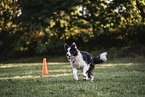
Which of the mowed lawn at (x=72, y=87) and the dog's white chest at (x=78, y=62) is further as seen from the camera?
the dog's white chest at (x=78, y=62)

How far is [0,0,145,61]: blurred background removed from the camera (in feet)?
61.5

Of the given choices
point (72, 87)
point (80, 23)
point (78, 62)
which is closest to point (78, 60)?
point (78, 62)

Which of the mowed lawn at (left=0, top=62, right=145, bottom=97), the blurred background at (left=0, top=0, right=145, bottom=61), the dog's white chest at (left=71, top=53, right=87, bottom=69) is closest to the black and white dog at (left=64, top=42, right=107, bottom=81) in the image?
the dog's white chest at (left=71, top=53, right=87, bottom=69)

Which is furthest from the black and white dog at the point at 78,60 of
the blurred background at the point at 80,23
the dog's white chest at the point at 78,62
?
the blurred background at the point at 80,23

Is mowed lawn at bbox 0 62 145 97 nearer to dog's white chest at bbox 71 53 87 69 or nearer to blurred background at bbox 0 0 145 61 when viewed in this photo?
dog's white chest at bbox 71 53 87 69

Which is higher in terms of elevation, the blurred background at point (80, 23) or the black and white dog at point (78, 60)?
the blurred background at point (80, 23)

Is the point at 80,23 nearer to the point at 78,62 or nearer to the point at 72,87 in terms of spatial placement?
the point at 78,62

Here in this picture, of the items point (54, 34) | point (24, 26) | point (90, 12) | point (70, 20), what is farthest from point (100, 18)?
point (24, 26)

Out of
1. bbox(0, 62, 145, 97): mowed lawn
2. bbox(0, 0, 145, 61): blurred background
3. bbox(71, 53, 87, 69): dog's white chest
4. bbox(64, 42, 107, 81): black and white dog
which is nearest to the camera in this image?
bbox(0, 62, 145, 97): mowed lawn

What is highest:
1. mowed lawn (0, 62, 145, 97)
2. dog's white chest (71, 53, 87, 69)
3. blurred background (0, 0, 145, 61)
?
blurred background (0, 0, 145, 61)

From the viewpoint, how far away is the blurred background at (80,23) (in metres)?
18.7

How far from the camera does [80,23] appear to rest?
20109 mm

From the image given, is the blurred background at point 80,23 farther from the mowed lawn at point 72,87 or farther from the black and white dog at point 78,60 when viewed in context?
the mowed lawn at point 72,87

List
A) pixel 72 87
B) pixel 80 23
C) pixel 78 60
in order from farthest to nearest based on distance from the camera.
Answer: pixel 80 23 → pixel 78 60 → pixel 72 87
